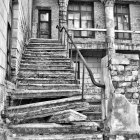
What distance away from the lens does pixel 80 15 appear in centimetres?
1443

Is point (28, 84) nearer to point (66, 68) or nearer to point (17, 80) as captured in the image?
point (17, 80)

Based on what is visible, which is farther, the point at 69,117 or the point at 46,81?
the point at 46,81

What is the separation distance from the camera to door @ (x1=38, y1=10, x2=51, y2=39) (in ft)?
46.5

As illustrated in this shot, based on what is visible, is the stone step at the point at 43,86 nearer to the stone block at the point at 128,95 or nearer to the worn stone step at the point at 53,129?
the worn stone step at the point at 53,129

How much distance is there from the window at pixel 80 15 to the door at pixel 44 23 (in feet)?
4.20

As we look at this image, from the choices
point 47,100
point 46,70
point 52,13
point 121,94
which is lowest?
point 47,100

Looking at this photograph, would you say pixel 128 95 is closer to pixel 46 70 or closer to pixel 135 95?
pixel 135 95

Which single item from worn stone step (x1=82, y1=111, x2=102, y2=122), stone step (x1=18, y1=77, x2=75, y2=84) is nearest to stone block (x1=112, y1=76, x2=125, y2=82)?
worn stone step (x1=82, y1=111, x2=102, y2=122)

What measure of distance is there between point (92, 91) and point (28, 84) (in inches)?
259

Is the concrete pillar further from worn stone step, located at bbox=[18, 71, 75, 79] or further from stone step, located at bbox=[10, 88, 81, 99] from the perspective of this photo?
stone step, located at bbox=[10, 88, 81, 99]

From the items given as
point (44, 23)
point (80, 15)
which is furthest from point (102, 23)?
point (44, 23)

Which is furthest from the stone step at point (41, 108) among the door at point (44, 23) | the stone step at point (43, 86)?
the door at point (44, 23)

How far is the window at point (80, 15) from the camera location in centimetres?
1435

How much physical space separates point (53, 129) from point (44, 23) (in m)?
10.8
